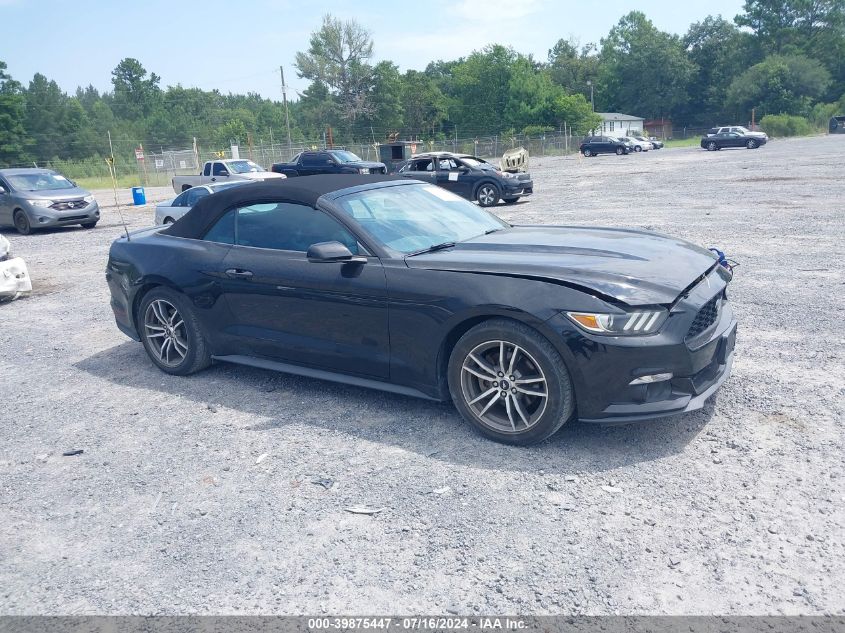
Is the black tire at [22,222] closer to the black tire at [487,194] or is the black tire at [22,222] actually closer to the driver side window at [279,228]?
the black tire at [487,194]

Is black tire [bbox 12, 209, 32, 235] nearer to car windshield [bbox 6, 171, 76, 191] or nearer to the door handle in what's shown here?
car windshield [bbox 6, 171, 76, 191]

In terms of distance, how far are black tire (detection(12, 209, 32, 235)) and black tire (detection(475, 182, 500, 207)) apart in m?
11.5

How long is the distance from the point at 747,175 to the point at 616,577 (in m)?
25.2

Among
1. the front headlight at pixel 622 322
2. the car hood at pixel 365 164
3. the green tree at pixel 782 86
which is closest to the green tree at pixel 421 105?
the green tree at pixel 782 86

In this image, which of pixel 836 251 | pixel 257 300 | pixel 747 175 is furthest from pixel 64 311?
pixel 747 175

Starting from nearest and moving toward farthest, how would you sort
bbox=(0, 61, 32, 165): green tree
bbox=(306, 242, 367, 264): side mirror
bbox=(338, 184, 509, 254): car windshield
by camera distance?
bbox=(306, 242, 367, 264): side mirror, bbox=(338, 184, 509, 254): car windshield, bbox=(0, 61, 32, 165): green tree

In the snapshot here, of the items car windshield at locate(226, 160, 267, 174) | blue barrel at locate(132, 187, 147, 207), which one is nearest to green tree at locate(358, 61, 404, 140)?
blue barrel at locate(132, 187, 147, 207)

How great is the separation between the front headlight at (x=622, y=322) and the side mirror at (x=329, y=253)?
154 centimetres

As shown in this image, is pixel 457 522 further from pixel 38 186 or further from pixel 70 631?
pixel 38 186

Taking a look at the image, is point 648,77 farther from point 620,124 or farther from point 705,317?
point 705,317

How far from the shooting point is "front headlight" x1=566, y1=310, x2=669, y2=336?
3.92 m

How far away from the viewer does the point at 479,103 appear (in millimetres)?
89500

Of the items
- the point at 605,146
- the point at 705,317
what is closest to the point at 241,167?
the point at 705,317

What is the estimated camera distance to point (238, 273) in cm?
Answer: 538
